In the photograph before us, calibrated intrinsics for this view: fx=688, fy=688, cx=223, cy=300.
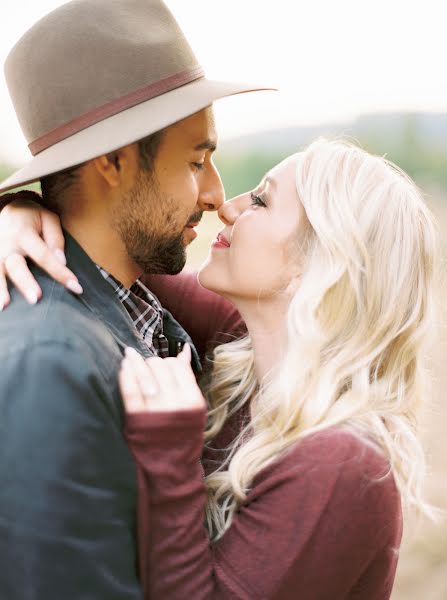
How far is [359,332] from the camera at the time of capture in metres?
1.59

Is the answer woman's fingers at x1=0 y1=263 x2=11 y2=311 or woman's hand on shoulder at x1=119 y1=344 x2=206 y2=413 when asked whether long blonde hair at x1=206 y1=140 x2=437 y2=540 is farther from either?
woman's fingers at x1=0 y1=263 x2=11 y2=311

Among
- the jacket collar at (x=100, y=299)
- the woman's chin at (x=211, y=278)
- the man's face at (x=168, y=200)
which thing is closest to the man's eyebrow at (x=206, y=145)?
the man's face at (x=168, y=200)

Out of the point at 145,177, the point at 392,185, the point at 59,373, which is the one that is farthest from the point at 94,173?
the point at 392,185

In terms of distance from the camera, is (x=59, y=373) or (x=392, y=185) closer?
(x=59, y=373)

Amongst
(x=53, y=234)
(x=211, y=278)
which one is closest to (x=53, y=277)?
(x=53, y=234)

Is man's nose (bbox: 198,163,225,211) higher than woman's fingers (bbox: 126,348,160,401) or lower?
higher

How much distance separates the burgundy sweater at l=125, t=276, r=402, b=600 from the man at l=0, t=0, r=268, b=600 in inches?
1.6

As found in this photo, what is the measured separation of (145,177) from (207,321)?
23.5 inches

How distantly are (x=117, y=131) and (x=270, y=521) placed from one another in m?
0.83

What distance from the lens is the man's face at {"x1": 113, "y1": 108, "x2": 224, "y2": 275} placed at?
1588 millimetres

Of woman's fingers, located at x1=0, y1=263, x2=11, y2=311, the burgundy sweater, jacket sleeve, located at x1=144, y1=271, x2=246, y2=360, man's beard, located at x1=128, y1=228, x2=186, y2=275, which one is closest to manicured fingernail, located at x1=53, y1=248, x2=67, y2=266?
woman's fingers, located at x1=0, y1=263, x2=11, y2=311

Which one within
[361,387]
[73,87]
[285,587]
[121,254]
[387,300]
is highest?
[73,87]

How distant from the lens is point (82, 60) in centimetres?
143

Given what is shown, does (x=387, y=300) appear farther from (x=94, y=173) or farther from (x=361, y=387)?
(x=94, y=173)
